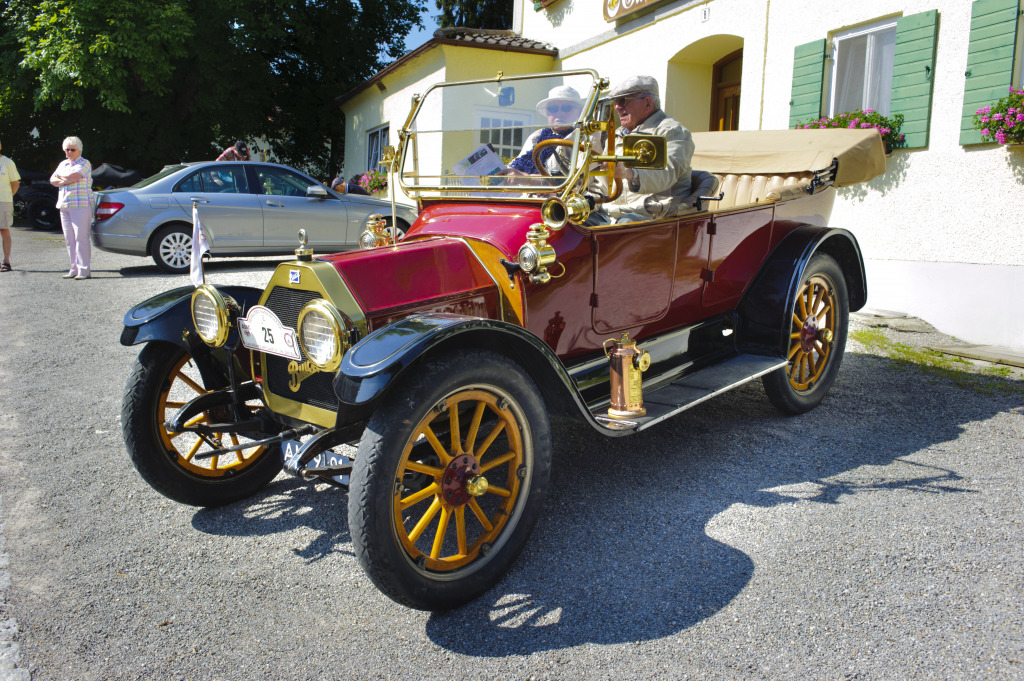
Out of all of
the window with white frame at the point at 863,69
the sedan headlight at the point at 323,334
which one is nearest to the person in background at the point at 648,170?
the sedan headlight at the point at 323,334

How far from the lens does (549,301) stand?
2963mm

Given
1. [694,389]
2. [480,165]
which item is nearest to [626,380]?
[694,389]

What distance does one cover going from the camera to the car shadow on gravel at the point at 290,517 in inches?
111

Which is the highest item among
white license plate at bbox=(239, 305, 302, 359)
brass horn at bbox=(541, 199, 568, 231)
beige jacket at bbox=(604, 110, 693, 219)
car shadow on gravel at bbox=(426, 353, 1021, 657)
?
beige jacket at bbox=(604, 110, 693, 219)

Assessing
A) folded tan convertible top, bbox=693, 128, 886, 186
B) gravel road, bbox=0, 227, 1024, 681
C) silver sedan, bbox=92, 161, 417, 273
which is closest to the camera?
gravel road, bbox=0, 227, 1024, 681

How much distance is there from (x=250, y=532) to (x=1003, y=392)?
469 cm

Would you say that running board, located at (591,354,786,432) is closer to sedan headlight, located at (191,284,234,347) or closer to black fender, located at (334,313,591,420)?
black fender, located at (334,313,591,420)

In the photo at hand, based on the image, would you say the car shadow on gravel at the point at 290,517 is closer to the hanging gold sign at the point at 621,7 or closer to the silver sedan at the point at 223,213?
the silver sedan at the point at 223,213

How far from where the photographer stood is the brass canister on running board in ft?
9.57

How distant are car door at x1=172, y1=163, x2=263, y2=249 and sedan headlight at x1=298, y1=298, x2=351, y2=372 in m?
7.51

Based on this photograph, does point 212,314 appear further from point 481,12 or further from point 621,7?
point 481,12

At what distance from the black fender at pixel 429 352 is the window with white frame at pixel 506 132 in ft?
3.67

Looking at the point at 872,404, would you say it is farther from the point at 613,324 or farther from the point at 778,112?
the point at 778,112

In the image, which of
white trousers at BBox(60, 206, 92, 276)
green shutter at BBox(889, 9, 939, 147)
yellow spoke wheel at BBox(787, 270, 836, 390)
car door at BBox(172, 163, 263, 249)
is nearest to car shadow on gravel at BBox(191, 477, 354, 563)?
yellow spoke wheel at BBox(787, 270, 836, 390)
